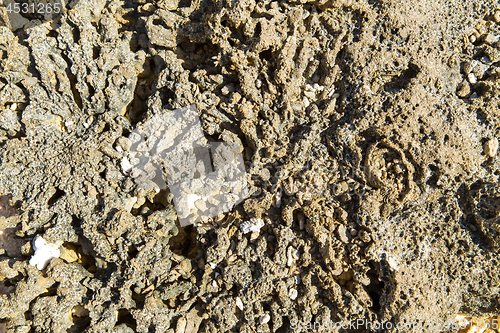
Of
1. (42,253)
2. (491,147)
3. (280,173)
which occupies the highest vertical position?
(491,147)

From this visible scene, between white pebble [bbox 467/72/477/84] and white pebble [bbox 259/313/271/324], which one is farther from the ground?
white pebble [bbox 467/72/477/84]

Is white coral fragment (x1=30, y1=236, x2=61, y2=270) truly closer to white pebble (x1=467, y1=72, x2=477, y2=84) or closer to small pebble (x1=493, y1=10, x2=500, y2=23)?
white pebble (x1=467, y1=72, x2=477, y2=84)

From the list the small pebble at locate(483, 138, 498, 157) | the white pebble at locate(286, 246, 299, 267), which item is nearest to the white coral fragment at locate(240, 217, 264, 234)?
the white pebble at locate(286, 246, 299, 267)

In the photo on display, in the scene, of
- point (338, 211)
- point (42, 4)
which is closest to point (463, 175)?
point (338, 211)

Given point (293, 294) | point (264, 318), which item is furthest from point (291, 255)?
point (264, 318)

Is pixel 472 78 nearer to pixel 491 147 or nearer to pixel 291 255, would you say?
pixel 491 147

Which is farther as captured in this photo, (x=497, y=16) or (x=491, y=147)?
(x=497, y=16)

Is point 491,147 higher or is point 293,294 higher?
point 491,147

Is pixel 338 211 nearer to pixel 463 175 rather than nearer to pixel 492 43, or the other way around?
pixel 463 175
